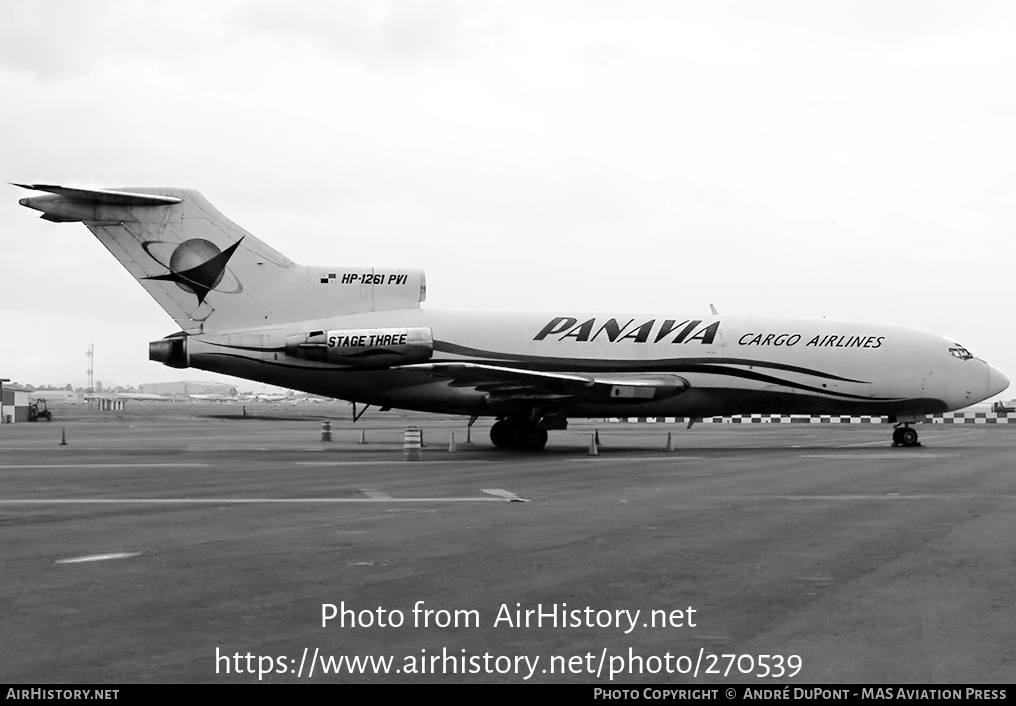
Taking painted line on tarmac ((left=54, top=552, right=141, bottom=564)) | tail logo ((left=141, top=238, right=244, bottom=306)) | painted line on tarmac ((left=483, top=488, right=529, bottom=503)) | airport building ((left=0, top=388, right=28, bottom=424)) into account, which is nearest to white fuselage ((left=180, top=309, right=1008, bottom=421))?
tail logo ((left=141, top=238, right=244, bottom=306))

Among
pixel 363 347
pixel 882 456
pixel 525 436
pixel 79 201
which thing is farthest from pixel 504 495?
pixel 79 201

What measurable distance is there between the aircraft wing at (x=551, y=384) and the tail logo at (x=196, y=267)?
A: 5.42 meters

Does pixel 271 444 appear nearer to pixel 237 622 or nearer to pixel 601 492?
pixel 601 492

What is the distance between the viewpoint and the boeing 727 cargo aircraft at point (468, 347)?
2439 centimetres

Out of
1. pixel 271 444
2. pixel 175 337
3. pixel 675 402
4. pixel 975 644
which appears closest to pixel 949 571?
pixel 975 644

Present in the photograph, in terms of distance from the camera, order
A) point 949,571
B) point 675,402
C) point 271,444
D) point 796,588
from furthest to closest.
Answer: point 271,444 < point 675,402 < point 949,571 < point 796,588

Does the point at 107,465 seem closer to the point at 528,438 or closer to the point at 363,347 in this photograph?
the point at 363,347

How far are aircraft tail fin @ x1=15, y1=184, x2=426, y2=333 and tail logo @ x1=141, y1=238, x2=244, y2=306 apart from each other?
26mm

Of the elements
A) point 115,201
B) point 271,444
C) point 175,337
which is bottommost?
point 271,444

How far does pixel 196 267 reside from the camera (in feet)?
81.0

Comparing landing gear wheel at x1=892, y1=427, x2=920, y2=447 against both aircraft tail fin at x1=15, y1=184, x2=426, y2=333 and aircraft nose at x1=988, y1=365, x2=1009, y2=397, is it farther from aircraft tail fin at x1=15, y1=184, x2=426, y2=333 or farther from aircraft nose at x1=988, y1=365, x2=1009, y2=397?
aircraft tail fin at x1=15, y1=184, x2=426, y2=333

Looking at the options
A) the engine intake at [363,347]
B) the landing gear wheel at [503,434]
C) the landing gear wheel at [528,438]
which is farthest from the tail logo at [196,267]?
the landing gear wheel at [528,438]
